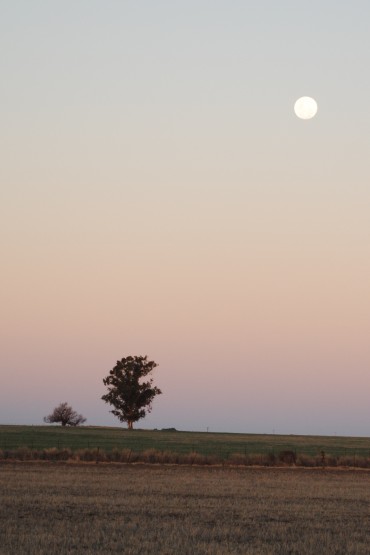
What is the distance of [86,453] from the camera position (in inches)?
2480

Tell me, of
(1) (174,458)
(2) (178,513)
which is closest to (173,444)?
(1) (174,458)

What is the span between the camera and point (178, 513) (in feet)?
106

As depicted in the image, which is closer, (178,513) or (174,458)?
(178,513)

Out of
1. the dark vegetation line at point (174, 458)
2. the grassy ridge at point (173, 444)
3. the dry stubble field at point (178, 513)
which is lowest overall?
the dry stubble field at point (178, 513)

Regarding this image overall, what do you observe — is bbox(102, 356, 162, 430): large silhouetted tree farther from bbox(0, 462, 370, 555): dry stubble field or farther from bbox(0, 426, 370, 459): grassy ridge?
bbox(0, 462, 370, 555): dry stubble field

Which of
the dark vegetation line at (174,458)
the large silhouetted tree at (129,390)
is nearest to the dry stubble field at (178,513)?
the dark vegetation line at (174,458)

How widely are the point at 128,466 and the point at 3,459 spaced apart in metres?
8.93

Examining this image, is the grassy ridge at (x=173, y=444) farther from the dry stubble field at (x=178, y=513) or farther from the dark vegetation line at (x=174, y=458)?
the dry stubble field at (x=178, y=513)

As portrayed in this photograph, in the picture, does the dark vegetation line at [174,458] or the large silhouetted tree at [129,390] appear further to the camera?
the large silhouetted tree at [129,390]

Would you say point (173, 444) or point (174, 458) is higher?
point (173, 444)

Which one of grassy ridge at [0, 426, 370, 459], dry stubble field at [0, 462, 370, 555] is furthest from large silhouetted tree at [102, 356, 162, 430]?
dry stubble field at [0, 462, 370, 555]

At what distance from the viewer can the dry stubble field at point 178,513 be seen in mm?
25047

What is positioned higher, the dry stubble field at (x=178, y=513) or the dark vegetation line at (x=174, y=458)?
the dark vegetation line at (x=174, y=458)

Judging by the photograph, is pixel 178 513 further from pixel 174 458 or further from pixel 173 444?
pixel 173 444
